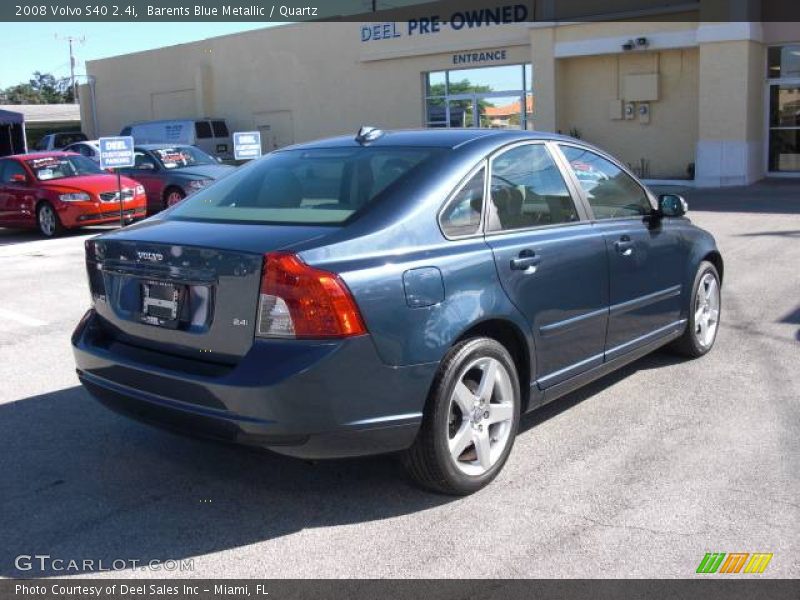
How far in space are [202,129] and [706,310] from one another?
2579 cm

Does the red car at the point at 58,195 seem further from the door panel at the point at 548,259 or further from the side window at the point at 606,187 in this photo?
the door panel at the point at 548,259

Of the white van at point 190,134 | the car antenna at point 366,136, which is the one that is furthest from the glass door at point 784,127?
the car antenna at point 366,136

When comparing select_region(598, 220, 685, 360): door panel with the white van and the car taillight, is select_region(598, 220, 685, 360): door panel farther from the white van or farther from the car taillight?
the white van

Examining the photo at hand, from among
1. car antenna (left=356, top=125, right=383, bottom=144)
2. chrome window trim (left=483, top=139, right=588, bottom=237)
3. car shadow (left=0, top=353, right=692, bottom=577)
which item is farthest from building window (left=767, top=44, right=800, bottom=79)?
car antenna (left=356, top=125, right=383, bottom=144)

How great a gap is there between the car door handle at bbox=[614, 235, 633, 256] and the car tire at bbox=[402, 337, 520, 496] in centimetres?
128

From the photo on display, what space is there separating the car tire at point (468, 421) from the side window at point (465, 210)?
550 millimetres

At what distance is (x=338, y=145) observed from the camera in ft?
16.9

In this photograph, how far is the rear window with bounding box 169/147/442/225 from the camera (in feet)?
14.6

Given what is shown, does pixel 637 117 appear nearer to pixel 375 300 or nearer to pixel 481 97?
pixel 481 97

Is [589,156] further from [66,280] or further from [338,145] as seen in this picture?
[66,280]

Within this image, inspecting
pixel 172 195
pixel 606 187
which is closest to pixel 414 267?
pixel 606 187

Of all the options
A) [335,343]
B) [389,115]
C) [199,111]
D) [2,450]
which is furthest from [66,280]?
[199,111]

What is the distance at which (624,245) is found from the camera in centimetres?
546

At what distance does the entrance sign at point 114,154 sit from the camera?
52.5 ft
